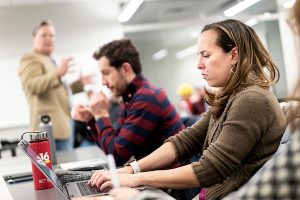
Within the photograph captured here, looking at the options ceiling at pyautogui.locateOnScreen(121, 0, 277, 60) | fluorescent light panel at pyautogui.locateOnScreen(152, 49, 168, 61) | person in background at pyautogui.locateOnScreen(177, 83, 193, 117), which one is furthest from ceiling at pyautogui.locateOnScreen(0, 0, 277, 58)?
person in background at pyautogui.locateOnScreen(177, 83, 193, 117)

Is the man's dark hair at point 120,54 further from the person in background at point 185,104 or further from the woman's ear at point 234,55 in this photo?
the person in background at point 185,104

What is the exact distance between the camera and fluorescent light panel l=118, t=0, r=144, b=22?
14.9 feet

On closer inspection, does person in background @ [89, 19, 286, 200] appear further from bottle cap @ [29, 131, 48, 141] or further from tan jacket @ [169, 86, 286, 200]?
bottle cap @ [29, 131, 48, 141]

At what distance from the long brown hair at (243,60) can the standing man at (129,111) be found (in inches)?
21.6

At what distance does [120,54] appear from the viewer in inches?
81.2

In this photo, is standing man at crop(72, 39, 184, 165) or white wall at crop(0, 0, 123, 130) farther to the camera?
white wall at crop(0, 0, 123, 130)

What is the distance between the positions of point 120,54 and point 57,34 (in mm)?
4225

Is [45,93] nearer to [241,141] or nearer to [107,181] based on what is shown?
[107,181]

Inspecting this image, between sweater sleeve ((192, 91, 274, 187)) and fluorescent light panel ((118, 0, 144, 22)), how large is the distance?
11.4ft

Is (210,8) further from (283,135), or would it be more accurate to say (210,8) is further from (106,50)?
(283,135)

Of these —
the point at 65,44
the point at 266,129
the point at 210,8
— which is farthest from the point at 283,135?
the point at 210,8

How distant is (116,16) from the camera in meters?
6.31

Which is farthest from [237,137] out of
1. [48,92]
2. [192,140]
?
[48,92]

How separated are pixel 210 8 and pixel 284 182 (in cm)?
655
